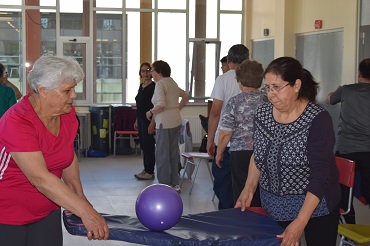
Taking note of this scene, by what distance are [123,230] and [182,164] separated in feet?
21.9

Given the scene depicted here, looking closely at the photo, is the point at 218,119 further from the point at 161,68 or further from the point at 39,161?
the point at 39,161

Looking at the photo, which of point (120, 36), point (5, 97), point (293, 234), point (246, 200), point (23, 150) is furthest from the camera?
point (120, 36)

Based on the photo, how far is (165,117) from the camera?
803 cm

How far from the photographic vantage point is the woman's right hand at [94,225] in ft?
9.66

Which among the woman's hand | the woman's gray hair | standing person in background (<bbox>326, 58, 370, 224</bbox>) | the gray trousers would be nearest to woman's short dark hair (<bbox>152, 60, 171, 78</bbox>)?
the gray trousers

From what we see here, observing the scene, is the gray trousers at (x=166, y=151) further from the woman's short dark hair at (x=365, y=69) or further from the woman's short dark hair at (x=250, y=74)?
the woman's short dark hair at (x=250, y=74)

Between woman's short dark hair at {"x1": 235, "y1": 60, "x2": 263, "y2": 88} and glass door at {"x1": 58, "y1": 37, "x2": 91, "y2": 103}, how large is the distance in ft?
27.5

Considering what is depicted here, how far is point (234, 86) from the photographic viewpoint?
5.90m

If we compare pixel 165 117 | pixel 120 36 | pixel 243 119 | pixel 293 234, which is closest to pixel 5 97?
pixel 165 117

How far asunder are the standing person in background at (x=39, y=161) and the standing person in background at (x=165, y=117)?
4872 millimetres

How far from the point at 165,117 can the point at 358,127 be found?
2.81m

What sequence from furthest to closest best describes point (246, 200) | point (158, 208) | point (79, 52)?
point (79, 52) → point (246, 200) → point (158, 208)

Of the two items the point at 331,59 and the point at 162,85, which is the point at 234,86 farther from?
the point at 331,59

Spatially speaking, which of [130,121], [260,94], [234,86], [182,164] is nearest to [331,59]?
[182,164]
